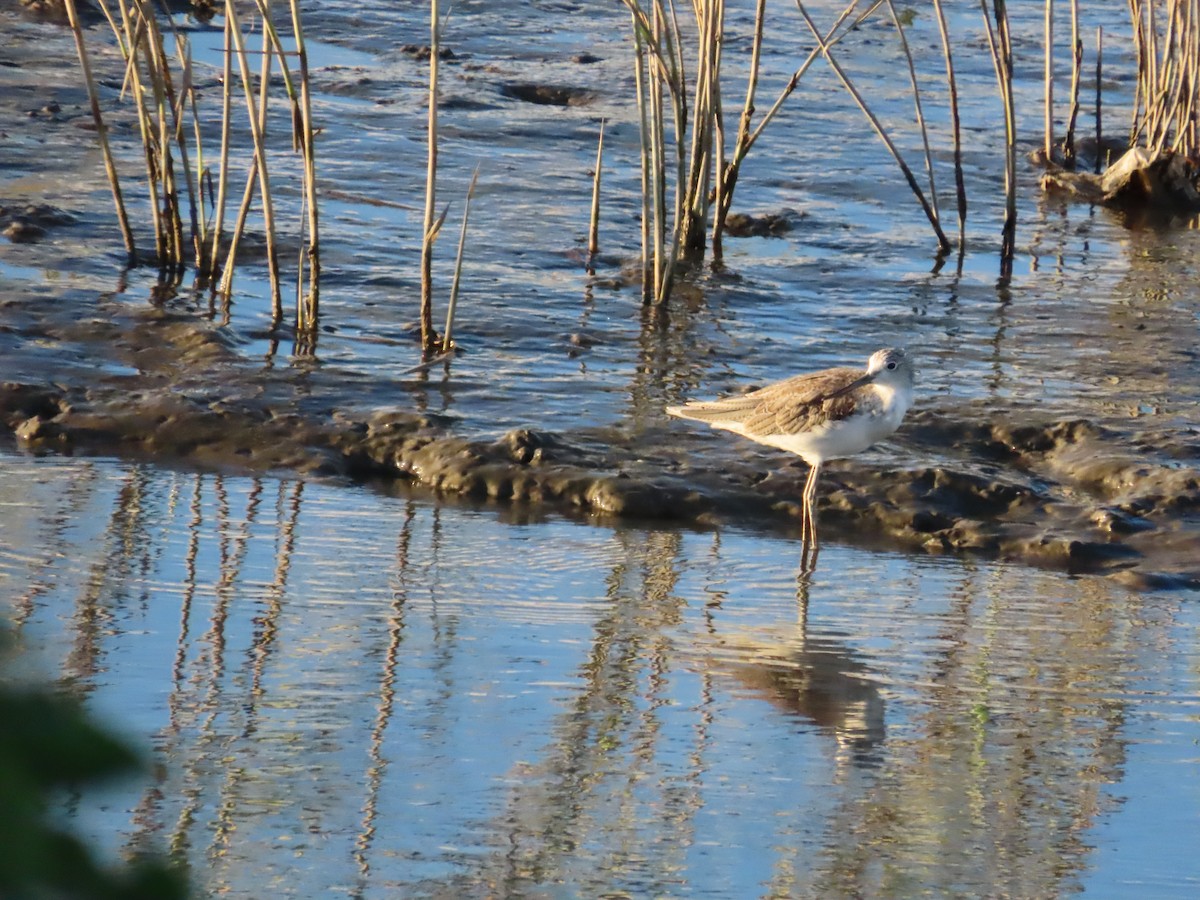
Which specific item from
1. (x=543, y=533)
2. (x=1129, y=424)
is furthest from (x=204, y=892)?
(x=1129, y=424)

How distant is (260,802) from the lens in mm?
3633

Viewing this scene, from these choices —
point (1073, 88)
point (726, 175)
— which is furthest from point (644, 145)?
point (1073, 88)

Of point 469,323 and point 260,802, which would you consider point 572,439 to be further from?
point 260,802

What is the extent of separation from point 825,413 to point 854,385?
0.21 m

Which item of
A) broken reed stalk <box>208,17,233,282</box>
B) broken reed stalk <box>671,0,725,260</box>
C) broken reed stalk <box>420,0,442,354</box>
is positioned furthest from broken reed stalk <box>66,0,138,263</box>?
broken reed stalk <box>671,0,725,260</box>

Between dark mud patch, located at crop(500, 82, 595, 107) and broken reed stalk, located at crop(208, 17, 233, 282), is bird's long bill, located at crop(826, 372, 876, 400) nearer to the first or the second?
Result: broken reed stalk, located at crop(208, 17, 233, 282)

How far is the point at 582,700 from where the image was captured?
4.38 meters

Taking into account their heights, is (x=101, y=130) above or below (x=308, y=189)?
above

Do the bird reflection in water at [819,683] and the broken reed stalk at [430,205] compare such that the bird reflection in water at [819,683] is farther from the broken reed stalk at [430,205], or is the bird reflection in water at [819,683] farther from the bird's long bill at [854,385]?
the broken reed stalk at [430,205]

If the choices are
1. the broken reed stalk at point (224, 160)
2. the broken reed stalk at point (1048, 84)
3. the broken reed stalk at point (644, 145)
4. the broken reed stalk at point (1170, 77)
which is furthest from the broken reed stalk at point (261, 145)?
the broken reed stalk at point (1170, 77)

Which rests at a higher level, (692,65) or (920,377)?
(692,65)

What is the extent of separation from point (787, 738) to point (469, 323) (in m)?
4.48

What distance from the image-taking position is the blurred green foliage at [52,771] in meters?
1.32

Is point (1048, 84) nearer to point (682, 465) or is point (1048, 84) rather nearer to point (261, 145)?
point (682, 465)
